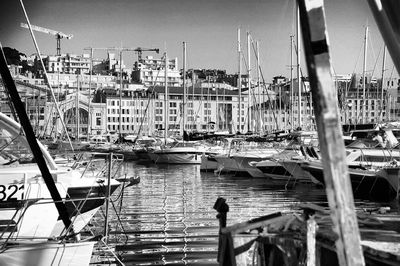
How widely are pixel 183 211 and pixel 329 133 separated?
18.7 meters

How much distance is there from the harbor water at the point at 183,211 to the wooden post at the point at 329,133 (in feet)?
15.8

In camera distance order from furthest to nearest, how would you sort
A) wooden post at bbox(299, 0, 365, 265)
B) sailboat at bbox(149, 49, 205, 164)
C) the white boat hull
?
sailboat at bbox(149, 49, 205, 164)
the white boat hull
wooden post at bbox(299, 0, 365, 265)

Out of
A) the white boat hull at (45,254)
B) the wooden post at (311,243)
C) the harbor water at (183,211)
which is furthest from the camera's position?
the harbor water at (183,211)

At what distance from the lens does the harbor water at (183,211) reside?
553 inches

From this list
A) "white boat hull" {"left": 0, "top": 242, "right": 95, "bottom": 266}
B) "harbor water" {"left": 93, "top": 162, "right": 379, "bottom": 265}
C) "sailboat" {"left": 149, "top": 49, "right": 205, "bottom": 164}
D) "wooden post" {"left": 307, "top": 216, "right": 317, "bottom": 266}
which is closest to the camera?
"wooden post" {"left": 307, "top": 216, "right": 317, "bottom": 266}

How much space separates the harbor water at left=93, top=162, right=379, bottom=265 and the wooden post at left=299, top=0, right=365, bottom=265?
4816 mm

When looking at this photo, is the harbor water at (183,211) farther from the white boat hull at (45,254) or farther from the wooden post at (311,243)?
the white boat hull at (45,254)

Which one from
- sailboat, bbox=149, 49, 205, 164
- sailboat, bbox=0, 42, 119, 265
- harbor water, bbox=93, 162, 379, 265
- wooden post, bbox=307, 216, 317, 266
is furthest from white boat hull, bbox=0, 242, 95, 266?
sailboat, bbox=149, 49, 205, 164

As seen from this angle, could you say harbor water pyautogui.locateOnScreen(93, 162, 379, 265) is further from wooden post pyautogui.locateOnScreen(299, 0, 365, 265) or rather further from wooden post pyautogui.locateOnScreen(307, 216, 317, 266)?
wooden post pyautogui.locateOnScreen(299, 0, 365, 265)

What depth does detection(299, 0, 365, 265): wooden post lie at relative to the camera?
3.94 m

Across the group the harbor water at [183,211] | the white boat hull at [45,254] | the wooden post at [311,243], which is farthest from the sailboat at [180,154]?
the wooden post at [311,243]

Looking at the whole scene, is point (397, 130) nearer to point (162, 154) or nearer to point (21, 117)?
point (21, 117)

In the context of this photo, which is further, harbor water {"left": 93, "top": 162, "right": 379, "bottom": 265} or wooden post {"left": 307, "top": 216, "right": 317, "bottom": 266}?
harbor water {"left": 93, "top": 162, "right": 379, "bottom": 265}

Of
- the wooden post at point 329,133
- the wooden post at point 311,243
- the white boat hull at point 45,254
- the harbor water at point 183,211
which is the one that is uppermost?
the wooden post at point 329,133
